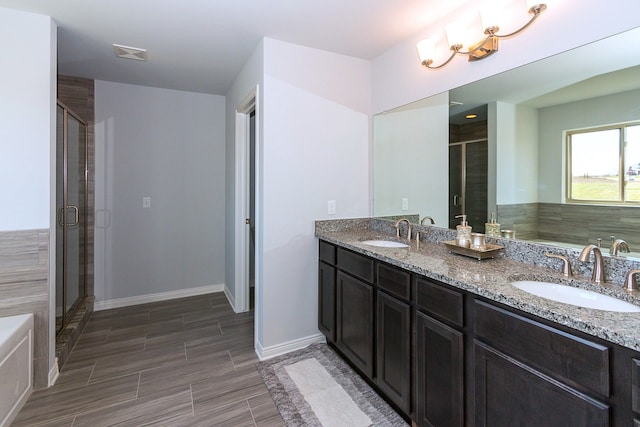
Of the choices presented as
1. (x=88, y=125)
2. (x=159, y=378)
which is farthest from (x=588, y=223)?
(x=88, y=125)

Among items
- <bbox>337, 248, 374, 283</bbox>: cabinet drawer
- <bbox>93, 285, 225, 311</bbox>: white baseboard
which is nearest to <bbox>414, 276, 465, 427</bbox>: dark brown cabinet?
<bbox>337, 248, 374, 283</bbox>: cabinet drawer

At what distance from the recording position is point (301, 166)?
8.38 feet

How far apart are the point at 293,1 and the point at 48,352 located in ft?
9.07

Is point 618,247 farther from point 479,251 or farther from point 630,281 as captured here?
point 479,251

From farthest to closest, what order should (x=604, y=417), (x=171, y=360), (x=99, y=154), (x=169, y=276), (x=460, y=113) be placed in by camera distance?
1. (x=169, y=276)
2. (x=99, y=154)
3. (x=171, y=360)
4. (x=460, y=113)
5. (x=604, y=417)

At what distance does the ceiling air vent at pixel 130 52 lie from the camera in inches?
101

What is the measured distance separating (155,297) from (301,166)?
8.17 feet

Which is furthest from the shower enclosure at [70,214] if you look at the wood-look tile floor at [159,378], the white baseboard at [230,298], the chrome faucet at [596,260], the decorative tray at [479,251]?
the chrome faucet at [596,260]

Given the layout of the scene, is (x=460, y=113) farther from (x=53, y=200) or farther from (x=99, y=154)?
(x=99, y=154)

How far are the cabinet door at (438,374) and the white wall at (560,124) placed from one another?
2.89 feet

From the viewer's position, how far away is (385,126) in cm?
278

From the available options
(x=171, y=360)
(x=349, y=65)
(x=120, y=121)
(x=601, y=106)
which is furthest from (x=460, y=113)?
(x=120, y=121)

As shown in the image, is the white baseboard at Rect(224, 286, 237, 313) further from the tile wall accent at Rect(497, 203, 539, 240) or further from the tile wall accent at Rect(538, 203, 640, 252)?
the tile wall accent at Rect(538, 203, 640, 252)

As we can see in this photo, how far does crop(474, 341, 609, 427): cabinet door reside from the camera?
3.13ft
